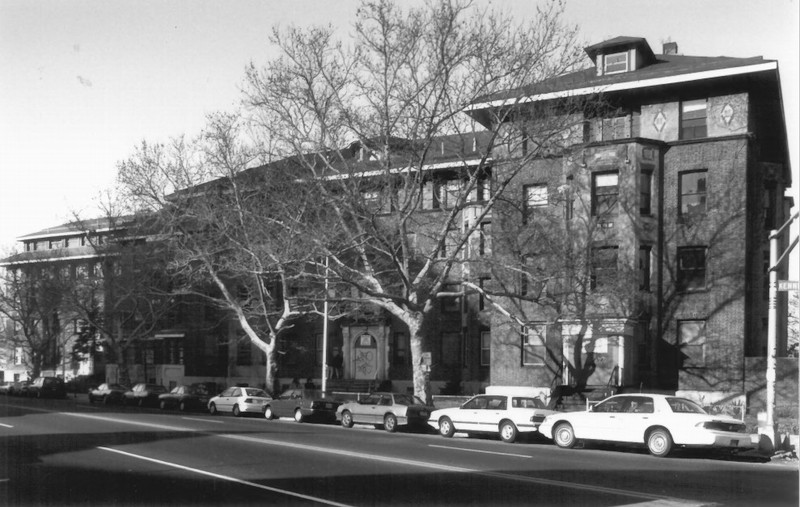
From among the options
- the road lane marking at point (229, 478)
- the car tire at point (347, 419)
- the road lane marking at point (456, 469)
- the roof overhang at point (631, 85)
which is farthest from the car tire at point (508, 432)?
the road lane marking at point (229, 478)

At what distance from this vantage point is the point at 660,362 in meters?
39.1

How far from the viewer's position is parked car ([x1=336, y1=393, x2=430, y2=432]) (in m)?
30.4

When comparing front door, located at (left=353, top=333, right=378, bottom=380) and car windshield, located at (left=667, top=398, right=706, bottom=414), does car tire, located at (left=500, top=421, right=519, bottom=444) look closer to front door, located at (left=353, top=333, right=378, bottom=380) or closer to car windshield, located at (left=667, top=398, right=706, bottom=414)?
car windshield, located at (left=667, top=398, right=706, bottom=414)

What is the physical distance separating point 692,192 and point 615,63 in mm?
7286

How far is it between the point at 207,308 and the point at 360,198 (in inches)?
1408

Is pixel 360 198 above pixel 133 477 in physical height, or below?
above

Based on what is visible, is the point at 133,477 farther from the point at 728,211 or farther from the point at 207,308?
Result: the point at 207,308

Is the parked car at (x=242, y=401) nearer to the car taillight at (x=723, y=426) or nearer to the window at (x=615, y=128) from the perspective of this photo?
the window at (x=615, y=128)

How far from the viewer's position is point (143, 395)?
49.0 metres

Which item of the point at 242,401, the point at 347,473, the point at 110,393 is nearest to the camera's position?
the point at 347,473

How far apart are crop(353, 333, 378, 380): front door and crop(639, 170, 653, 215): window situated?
66.6 feet

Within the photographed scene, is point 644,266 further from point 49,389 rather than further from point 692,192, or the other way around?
point 49,389

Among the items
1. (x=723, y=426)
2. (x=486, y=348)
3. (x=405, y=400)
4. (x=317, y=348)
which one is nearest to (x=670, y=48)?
(x=486, y=348)

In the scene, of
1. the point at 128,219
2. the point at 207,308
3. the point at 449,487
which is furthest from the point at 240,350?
the point at 449,487
